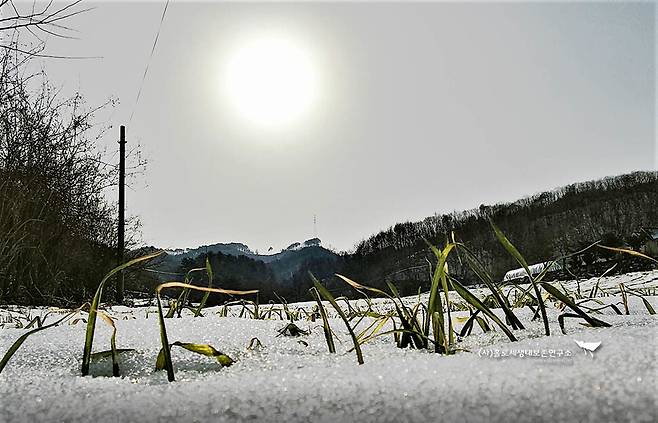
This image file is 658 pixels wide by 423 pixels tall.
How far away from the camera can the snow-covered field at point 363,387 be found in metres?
0.29

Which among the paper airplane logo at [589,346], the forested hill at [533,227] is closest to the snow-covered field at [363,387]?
the paper airplane logo at [589,346]

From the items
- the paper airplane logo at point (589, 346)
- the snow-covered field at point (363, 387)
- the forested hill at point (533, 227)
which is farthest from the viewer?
the forested hill at point (533, 227)

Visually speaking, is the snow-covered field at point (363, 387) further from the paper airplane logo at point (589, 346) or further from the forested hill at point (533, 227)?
the forested hill at point (533, 227)

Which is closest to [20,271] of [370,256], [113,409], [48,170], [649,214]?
[48,170]

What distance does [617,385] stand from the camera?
1.01 feet

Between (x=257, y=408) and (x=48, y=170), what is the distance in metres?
3.94

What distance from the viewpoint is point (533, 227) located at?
10531mm

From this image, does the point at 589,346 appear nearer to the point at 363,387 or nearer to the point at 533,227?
the point at 363,387

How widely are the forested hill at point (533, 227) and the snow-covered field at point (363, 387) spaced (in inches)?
335

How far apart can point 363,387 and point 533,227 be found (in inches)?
435

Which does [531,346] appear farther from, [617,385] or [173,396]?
[173,396]

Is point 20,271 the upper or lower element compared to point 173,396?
upper

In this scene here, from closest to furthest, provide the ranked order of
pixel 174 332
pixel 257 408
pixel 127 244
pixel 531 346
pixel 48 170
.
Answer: pixel 257 408 → pixel 531 346 → pixel 174 332 → pixel 48 170 → pixel 127 244

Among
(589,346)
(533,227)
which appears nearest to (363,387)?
(589,346)
